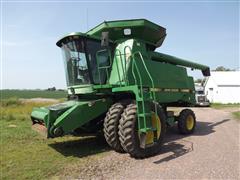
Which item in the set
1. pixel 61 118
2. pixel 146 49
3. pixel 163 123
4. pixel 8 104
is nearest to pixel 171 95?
pixel 146 49

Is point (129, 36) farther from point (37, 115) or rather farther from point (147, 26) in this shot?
point (37, 115)

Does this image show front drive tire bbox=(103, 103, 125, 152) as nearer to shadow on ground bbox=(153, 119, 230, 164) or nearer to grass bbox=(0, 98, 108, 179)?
grass bbox=(0, 98, 108, 179)

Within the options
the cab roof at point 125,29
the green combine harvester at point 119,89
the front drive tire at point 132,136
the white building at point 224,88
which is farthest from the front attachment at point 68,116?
the white building at point 224,88

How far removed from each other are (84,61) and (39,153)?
2.95m

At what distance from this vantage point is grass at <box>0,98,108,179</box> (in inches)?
242

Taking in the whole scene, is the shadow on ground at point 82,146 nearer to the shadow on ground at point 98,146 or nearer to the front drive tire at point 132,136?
the shadow on ground at point 98,146

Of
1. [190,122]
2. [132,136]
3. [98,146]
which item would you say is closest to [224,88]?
[190,122]

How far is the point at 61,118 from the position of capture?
7406mm

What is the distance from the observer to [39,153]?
25.7 feet

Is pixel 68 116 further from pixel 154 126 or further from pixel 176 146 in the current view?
pixel 176 146

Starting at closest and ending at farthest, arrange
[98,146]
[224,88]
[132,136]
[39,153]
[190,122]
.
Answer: [132,136] < [39,153] < [98,146] < [190,122] < [224,88]

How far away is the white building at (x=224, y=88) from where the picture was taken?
1501 inches

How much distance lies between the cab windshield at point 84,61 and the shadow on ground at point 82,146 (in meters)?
1.93

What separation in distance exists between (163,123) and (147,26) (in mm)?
3264
